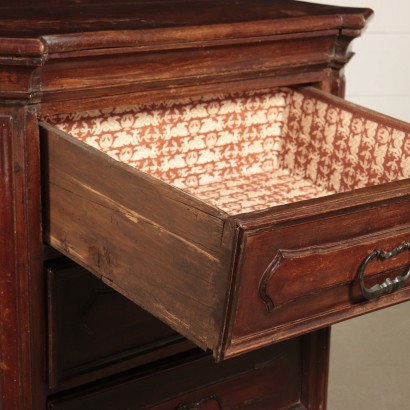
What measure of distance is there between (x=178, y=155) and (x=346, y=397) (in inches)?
34.6

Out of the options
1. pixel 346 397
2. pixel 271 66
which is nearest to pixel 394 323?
pixel 346 397

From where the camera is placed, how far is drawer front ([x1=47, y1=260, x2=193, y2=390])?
173 centimetres

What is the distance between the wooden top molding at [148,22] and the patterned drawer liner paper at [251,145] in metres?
0.16

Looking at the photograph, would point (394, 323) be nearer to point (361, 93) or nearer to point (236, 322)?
point (361, 93)

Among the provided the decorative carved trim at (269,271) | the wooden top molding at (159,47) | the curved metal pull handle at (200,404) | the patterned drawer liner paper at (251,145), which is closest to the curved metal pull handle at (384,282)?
the decorative carved trim at (269,271)

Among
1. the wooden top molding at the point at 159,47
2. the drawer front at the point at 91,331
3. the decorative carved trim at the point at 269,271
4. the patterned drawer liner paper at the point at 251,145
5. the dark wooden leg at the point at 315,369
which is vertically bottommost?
the dark wooden leg at the point at 315,369

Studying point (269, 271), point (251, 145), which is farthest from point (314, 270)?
point (251, 145)

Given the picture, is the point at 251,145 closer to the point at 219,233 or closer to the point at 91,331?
the point at 91,331

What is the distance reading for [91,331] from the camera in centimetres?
180

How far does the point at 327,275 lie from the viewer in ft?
4.67

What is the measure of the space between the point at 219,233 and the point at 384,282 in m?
0.33

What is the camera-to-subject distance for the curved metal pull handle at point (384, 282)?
1458 mm

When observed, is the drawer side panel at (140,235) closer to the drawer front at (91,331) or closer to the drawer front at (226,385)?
the drawer front at (91,331)

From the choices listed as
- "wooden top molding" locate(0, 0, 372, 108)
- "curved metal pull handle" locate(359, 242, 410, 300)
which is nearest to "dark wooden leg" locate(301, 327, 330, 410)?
"wooden top molding" locate(0, 0, 372, 108)
